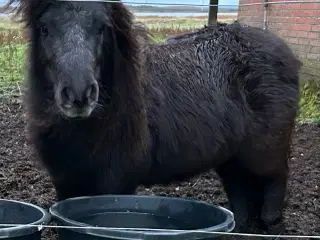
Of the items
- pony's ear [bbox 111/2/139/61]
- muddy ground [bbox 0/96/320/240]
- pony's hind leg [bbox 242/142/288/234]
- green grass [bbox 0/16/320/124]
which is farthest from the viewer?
green grass [bbox 0/16/320/124]

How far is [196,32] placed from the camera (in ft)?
14.7

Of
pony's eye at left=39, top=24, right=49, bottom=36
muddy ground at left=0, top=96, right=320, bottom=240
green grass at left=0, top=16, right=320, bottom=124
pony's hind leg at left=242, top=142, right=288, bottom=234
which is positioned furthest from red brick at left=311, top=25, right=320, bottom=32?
pony's eye at left=39, top=24, right=49, bottom=36

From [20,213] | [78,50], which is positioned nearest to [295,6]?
[78,50]

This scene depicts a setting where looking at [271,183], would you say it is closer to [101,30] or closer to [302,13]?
[101,30]

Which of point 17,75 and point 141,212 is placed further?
point 17,75

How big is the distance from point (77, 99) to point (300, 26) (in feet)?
20.8

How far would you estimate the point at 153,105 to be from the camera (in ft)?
12.4

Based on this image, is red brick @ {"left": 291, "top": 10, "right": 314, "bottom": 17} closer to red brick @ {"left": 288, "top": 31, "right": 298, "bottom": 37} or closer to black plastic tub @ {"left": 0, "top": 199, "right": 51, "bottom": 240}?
red brick @ {"left": 288, "top": 31, "right": 298, "bottom": 37}

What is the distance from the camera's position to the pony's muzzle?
2.87 m

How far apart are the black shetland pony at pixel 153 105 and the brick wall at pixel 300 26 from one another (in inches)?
155

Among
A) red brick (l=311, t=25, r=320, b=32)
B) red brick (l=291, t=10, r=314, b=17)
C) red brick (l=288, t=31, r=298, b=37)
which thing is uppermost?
red brick (l=291, t=10, r=314, b=17)

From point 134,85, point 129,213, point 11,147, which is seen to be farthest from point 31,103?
point 11,147

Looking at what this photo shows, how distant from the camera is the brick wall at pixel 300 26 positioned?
8.27m

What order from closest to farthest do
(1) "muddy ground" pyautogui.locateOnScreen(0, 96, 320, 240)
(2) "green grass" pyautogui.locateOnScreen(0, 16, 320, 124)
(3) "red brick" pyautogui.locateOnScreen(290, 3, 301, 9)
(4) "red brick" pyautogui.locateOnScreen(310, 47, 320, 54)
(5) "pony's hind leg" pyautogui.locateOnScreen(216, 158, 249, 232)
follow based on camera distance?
(5) "pony's hind leg" pyautogui.locateOnScreen(216, 158, 249, 232), (1) "muddy ground" pyautogui.locateOnScreen(0, 96, 320, 240), (2) "green grass" pyautogui.locateOnScreen(0, 16, 320, 124), (4) "red brick" pyautogui.locateOnScreen(310, 47, 320, 54), (3) "red brick" pyautogui.locateOnScreen(290, 3, 301, 9)
